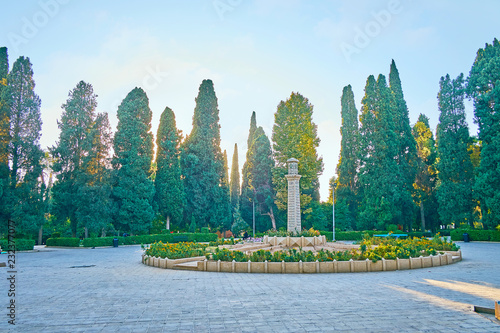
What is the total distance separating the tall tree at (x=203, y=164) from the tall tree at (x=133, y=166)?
5.13 m

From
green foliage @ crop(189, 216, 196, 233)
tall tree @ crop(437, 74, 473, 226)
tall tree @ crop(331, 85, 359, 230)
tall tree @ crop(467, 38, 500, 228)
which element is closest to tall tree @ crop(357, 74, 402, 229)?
tall tree @ crop(331, 85, 359, 230)

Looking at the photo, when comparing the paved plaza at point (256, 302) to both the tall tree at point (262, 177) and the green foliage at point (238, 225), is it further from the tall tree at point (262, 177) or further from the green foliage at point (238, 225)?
the green foliage at point (238, 225)

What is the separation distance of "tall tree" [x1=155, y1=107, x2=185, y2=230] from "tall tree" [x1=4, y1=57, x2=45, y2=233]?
10629mm

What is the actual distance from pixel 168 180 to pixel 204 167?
467cm

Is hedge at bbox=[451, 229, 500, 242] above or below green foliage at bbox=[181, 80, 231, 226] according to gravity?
below

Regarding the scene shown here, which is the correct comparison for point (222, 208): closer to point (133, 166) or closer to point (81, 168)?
point (133, 166)

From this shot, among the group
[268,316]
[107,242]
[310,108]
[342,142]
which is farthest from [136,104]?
[268,316]

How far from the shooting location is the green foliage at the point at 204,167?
1452 inches

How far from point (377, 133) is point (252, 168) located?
14.4 metres

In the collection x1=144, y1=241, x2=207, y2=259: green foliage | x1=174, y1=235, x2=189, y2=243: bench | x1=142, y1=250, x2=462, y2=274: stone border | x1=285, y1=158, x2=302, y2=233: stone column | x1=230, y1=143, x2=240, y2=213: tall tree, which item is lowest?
x1=174, y1=235, x2=189, y2=243: bench

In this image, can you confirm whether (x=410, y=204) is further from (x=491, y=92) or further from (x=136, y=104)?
(x=136, y=104)

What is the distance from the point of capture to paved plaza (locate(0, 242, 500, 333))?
5.32 metres

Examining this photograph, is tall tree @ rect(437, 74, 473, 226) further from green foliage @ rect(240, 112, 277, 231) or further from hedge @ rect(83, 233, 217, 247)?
hedge @ rect(83, 233, 217, 247)

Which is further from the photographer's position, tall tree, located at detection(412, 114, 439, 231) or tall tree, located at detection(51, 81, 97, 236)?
tall tree, located at detection(412, 114, 439, 231)
